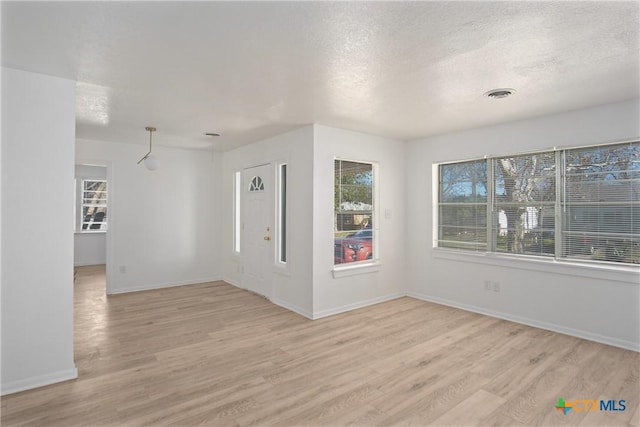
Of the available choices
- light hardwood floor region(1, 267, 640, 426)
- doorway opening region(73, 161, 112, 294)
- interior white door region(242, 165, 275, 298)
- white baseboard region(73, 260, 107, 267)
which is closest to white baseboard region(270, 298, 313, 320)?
light hardwood floor region(1, 267, 640, 426)

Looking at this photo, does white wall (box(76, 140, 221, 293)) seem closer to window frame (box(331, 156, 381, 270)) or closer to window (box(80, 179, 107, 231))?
window frame (box(331, 156, 381, 270))

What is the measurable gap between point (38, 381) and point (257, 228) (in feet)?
10.8

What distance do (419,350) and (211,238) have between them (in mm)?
4528

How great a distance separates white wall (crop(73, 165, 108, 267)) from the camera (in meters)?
8.46

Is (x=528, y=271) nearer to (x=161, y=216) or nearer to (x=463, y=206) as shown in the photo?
(x=463, y=206)

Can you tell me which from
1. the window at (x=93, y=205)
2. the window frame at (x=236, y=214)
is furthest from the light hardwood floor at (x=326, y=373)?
the window at (x=93, y=205)

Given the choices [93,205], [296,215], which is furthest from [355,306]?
[93,205]

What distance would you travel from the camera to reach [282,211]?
5.13 metres

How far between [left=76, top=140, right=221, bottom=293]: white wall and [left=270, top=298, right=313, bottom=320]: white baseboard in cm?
217

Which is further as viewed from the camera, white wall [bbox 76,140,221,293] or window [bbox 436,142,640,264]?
white wall [bbox 76,140,221,293]

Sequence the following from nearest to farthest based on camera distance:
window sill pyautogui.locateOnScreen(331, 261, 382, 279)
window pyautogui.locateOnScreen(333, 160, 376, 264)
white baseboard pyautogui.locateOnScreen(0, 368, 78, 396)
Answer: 1. white baseboard pyautogui.locateOnScreen(0, 368, 78, 396)
2. window sill pyautogui.locateOnScreen(331, 261, 382, 279)
3. window pyautogui.locateOnScreen(333, 160, 376, 264)

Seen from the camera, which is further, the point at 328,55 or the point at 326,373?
the point at 326,373

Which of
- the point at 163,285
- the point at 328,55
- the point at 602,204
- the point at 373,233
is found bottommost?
the point at 163,285
